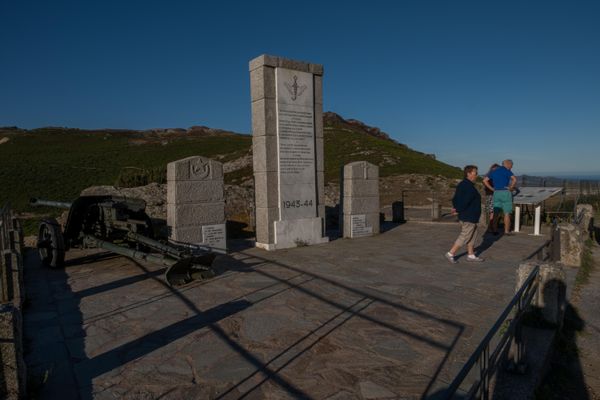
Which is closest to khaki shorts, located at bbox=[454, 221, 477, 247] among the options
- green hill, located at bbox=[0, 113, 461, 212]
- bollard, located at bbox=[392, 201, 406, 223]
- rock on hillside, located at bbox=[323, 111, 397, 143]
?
bollard, located at bbox=[392, 201, 406, 223]

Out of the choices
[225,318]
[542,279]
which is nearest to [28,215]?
[225,318]

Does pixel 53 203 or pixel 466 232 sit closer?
pixel 466 232

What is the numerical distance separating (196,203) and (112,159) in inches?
1670

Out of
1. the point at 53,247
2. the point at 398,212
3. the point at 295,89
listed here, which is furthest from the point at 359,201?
the point at 53,247

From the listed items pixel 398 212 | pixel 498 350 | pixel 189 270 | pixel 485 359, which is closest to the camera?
pixel 485 359

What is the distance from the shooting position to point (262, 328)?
4555mm

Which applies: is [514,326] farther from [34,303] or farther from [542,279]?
[34,303]

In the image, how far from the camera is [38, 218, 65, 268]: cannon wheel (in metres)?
7.61

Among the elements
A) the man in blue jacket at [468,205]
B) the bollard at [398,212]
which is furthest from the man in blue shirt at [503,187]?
the bollard at [398,212]

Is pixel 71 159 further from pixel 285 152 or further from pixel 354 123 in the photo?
pixel 354 123

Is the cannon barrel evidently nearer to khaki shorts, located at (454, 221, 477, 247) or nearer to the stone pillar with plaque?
the stone pillar with plaque

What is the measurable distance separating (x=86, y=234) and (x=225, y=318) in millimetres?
4776

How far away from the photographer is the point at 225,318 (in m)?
4.87

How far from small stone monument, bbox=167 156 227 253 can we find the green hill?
9622mm
